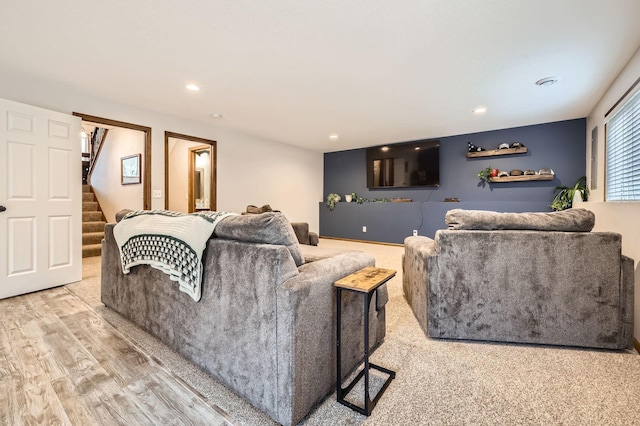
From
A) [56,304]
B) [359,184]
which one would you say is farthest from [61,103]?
[359,184]

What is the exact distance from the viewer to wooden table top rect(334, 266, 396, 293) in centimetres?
122

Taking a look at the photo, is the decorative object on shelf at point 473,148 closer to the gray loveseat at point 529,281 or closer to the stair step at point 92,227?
the gray loveseat at point 529,281

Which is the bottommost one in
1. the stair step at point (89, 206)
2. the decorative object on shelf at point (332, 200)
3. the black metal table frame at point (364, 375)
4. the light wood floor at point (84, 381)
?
the light wood floor at point (84, 381)

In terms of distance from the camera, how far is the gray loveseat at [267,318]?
3.77ft

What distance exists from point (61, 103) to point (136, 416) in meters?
3.52

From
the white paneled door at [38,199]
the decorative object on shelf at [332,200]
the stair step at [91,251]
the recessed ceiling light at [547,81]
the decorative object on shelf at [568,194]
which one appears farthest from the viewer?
the decorative object on shelf at [332,200]

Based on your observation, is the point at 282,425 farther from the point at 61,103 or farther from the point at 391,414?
the point at 61,103

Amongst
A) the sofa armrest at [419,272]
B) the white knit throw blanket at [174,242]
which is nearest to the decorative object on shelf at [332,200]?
the sofa armrest at [419,272]

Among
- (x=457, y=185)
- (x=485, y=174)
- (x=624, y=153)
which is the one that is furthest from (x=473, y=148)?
(x=624, y=153)

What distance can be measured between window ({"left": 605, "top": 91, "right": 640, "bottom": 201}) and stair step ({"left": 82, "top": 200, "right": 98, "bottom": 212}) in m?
7.79

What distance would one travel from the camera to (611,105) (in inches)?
116

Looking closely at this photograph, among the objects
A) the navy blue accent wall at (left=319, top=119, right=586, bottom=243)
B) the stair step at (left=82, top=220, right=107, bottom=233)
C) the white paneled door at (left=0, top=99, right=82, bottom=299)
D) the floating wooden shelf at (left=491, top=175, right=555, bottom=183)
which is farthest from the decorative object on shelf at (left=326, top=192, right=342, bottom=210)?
the white paneled door at (left=0, top=99, right=82, bottom=299)

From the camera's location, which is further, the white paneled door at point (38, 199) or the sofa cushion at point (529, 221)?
the white paneled door at point (38, 199)

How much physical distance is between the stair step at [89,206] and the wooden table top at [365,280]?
6246 millimetres
